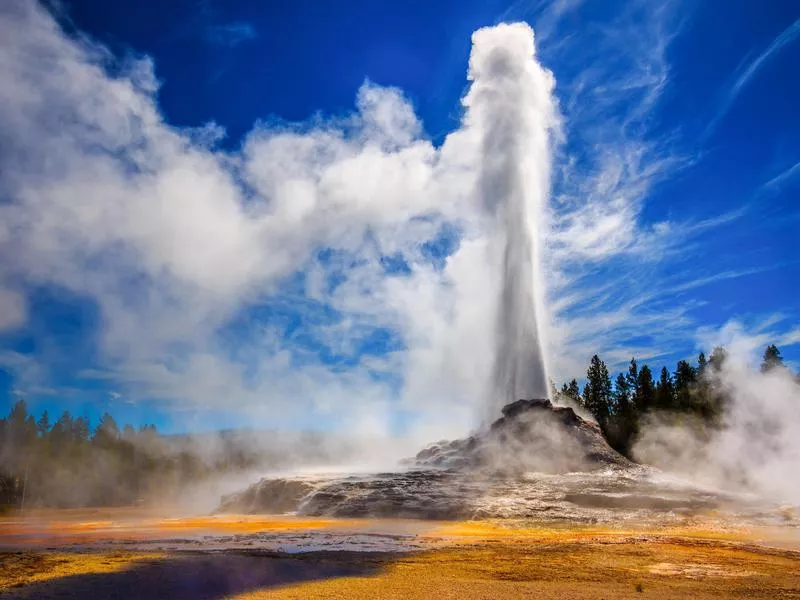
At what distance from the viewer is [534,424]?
117ft

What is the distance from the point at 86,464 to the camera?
66688mm

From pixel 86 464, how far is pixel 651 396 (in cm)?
7110

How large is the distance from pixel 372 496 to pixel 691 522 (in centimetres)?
1471

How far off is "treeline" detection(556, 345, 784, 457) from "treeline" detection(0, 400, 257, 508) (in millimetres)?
53826

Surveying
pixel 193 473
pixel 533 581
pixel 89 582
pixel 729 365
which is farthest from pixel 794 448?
pixel 193 473

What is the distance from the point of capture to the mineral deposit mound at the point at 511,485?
83.5 feet

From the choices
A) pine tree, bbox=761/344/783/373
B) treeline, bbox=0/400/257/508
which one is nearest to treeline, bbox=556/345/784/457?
pine tree, bbox=761/344/783/373

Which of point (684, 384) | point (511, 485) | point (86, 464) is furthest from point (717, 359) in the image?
point (86, 464)

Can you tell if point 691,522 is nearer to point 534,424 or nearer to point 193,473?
point 534,424

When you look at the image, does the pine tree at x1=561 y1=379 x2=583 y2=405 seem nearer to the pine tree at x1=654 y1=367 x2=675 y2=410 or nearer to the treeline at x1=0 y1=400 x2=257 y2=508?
the pine tree at x1=654 y1=367 x2=675 y2=410

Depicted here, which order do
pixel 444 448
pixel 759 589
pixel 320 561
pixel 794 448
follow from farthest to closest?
1. pixel 444 448
2. pixel 794 448
3. pixel 320 561
4. pixel 759 589

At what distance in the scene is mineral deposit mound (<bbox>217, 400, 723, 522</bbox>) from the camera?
83.5ft

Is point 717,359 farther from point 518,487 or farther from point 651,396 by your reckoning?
point 518,487

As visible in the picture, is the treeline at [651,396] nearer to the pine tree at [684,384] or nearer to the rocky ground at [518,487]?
the pine tree at [684,384]
